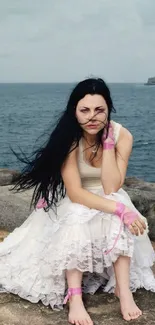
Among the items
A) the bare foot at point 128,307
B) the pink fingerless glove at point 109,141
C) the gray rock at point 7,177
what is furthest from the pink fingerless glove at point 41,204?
the gray rock at point 7,177

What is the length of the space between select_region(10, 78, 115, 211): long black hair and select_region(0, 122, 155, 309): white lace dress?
0.11 m

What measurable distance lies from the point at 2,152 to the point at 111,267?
27.3 meters

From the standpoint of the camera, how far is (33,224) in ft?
14.4

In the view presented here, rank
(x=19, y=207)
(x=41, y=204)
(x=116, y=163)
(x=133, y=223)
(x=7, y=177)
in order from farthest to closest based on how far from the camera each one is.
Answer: (x=7, y=177) → (x=19, y=207) → (x=41, y=204) → (x=116, y=163) → (x=133, y=223)

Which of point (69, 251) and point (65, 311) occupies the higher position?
point (69, 251)

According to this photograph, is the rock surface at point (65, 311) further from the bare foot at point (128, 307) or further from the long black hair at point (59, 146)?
the long black hair at point (59, 146)

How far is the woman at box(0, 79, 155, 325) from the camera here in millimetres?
3807

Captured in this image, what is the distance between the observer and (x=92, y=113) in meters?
4.01

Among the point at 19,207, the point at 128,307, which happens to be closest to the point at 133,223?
the point at 128,307

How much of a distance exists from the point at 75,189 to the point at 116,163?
372mm

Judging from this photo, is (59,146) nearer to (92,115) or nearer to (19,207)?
(92,115)

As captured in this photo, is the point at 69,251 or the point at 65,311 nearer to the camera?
the point at 69,251

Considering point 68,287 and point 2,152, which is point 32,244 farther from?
point 2,152

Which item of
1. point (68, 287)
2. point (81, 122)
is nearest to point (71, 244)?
point (68, 287)
